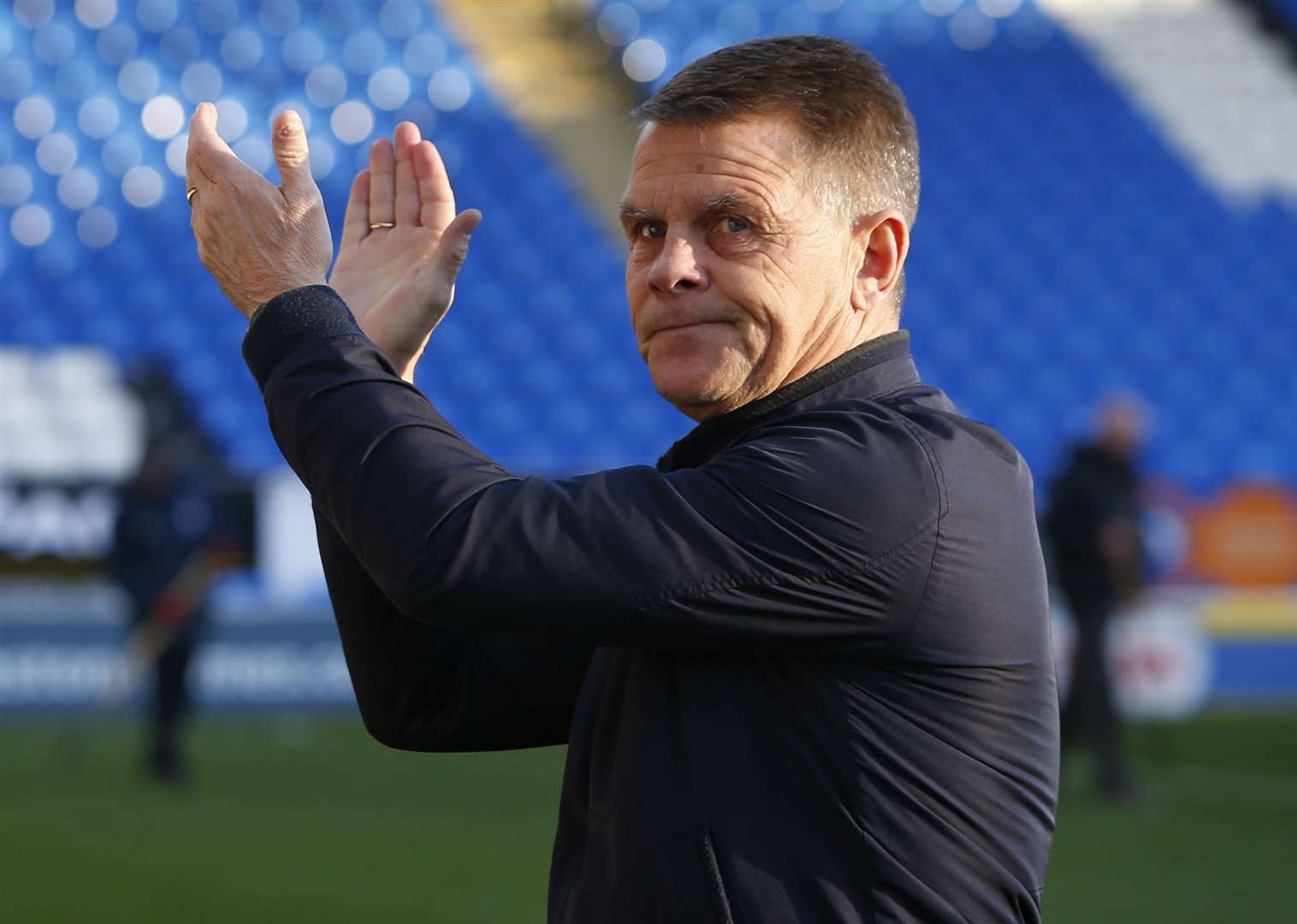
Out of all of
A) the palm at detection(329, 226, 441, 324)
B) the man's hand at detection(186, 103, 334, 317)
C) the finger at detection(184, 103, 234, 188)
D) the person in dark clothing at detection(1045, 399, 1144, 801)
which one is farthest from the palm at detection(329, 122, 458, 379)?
the person in dark clothing at detection(1045, 399, 1144, 801)

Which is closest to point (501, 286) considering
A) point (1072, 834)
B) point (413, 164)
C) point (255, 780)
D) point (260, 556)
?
point (260, 556)

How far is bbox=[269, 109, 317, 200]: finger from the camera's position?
5.66 ft

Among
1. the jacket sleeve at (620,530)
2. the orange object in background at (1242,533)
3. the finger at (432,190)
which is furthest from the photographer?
the orange object in background at (1242,533)

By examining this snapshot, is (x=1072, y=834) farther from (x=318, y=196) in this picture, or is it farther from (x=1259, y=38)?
(x=1259, y=38)

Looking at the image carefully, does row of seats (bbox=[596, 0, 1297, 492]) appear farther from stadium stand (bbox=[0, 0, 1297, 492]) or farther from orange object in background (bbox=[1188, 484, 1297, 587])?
orange object in background (bbox=[1188, 484, 1297, 587])

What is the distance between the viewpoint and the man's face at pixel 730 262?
1673 millimetres

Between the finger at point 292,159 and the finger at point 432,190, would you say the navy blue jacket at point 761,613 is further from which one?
the finger at point 432,190

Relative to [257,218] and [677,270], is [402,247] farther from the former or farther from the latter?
[677,270]

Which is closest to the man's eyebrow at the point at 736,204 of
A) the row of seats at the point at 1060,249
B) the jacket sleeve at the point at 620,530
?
the jacket sleeve at the point at 620,530

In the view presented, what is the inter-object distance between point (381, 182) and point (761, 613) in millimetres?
805

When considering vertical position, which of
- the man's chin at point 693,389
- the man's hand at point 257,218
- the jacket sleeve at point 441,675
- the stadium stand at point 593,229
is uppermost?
the stadium stand at point 593,229

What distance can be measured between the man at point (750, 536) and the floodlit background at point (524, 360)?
14.0 feet

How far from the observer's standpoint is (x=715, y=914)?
5.04 ft

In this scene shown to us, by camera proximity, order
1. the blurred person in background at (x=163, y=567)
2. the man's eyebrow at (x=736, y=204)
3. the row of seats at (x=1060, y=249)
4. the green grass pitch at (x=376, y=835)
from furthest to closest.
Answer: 1. the row of seats at (x=1060, y=249)
2. the blurred person in background at (x=163, y=567)
3. the green grass pitch at (x=376, y=835)
4. the man's eyebrow at (x=736, y=204)
